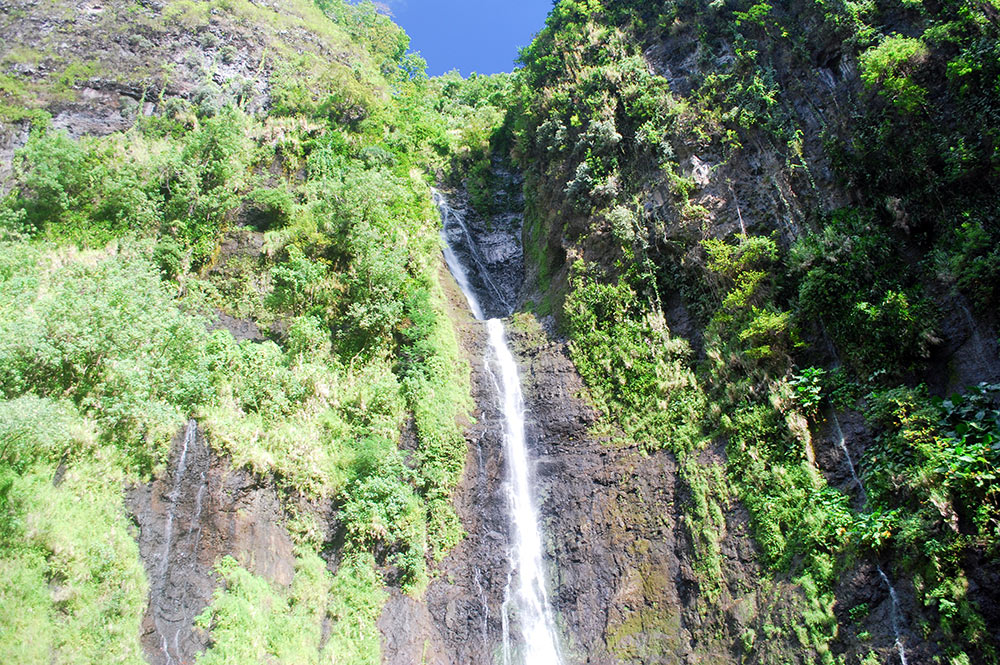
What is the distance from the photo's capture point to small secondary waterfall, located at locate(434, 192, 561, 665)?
12555 millimetres

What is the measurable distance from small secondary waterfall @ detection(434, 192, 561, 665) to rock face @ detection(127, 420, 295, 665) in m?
5.56

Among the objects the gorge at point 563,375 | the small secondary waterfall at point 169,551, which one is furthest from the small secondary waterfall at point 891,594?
the small secondary waterfall at point 169,551

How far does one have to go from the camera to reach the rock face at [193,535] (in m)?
10.5

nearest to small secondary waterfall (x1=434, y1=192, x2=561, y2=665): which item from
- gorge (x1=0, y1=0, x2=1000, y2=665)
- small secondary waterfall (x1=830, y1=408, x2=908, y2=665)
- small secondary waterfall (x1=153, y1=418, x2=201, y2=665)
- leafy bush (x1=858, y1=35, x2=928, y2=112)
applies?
gorge (x1=0, y1=0, x2=1000, y2=665)

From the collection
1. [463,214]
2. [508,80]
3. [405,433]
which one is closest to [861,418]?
[405,433]

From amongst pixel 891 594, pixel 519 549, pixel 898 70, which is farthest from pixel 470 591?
pixel 898 70

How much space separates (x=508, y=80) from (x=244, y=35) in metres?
17.0

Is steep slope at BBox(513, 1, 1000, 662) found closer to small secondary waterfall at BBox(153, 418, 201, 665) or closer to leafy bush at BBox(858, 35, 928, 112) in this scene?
leafy bush at BBox(858, 35, 928, 112)

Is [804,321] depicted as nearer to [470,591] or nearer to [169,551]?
[470,591]

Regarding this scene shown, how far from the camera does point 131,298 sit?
45.1 feet

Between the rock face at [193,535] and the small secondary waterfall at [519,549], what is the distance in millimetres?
5557

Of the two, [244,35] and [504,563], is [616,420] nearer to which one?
[504,563]

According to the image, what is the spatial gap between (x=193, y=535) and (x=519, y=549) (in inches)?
309

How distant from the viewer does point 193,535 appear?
1174cm
